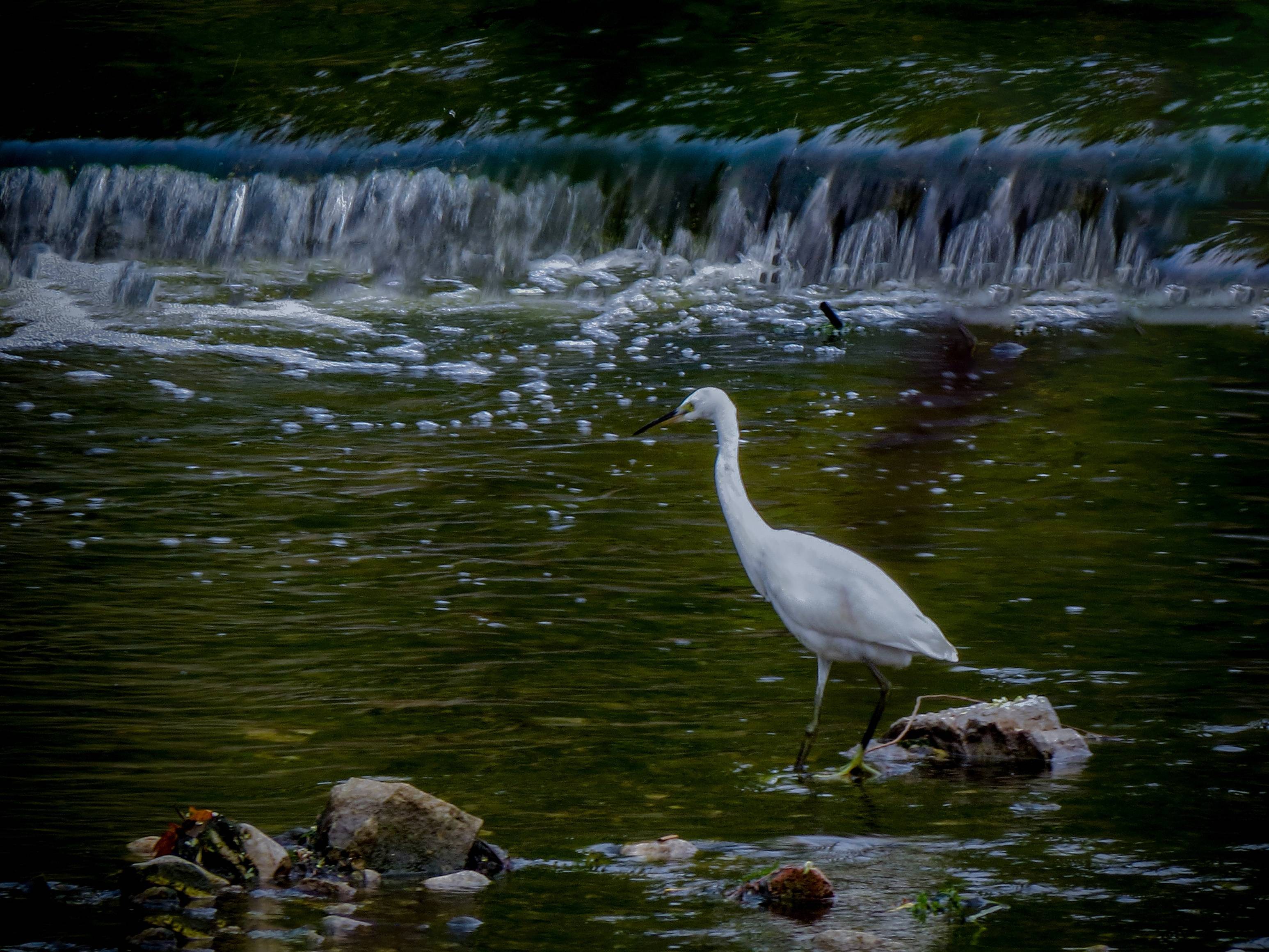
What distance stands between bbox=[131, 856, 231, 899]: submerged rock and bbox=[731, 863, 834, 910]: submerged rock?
1452mm

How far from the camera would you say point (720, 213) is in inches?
753

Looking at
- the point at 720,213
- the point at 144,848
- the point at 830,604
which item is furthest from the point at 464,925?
the point at 720,213

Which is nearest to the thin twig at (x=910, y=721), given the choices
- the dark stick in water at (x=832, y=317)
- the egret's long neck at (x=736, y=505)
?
the egret's long neck at (x=736, y=505)

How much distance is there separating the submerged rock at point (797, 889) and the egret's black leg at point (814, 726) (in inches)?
46.9

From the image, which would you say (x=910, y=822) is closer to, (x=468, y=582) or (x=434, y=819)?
(x=434, y=819)

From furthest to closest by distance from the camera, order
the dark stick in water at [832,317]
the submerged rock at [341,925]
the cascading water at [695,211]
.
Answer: the cascading water at [695,211] < the dark stick in water at [832,317] < the submerged rock at [341,925]

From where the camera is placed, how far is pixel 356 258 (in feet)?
64.8

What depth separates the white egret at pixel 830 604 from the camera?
5.77 metres

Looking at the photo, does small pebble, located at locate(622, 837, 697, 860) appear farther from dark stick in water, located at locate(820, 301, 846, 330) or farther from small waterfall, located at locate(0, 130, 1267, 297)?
small waterfall, located at locate(0, 130, 1267, 297)

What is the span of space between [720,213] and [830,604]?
1370cm

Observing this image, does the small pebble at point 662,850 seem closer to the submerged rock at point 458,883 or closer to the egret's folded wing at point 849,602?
the submerged rock at point 458,883

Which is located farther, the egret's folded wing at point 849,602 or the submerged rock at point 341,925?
the egret's folded wing at point 849,602

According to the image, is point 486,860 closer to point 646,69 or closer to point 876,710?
point 876,710

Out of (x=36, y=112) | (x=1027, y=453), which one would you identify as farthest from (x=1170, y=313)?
(x=36, y=112)
